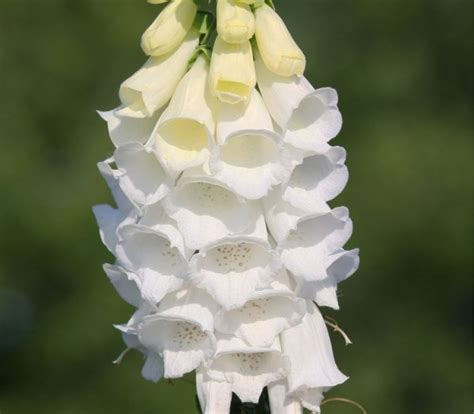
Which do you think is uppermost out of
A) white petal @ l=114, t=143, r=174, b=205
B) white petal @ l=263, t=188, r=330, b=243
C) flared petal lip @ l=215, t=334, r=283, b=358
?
white petal @ l=114, t=143, r=174, b=205

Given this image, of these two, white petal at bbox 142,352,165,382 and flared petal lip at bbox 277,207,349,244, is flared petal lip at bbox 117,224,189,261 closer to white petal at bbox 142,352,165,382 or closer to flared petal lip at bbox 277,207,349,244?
flared petal lip at bbox 277,207,349,244

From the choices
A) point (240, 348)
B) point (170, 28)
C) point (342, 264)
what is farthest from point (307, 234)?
point (170, 28)

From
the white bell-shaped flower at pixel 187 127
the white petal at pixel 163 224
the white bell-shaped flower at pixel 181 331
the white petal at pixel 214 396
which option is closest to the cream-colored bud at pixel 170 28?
the white bell-shaped flower at pixel 187 127

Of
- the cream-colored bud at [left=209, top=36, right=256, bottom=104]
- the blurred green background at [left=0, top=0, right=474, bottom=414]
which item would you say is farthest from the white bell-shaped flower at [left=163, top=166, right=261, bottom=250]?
the blurred green background at [left=0, top=0, right=474, bottom=414]

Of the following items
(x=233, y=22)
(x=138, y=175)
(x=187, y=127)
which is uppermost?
(x=233, y=22)

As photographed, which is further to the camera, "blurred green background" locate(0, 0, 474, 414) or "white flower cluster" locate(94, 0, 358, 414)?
"blurred green background" locate(0, 0, 474, 414)

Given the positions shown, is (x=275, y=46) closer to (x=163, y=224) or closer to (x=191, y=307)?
(x=163, y=224)

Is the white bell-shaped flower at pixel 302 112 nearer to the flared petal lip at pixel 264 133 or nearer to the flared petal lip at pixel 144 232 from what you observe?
the flared petal lip at pixel 264 133
